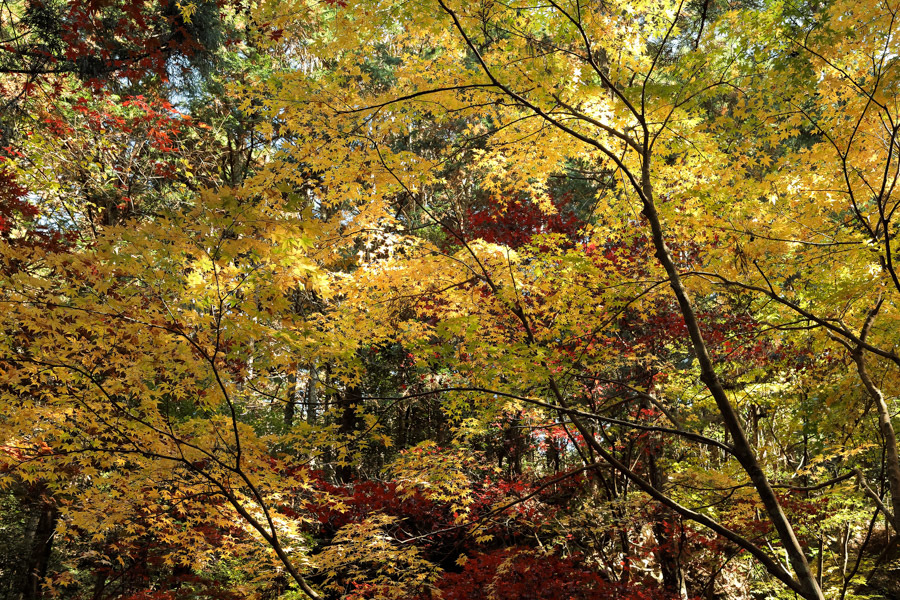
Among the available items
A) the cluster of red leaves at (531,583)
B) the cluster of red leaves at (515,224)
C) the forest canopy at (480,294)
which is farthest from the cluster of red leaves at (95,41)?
the cluster of red leaves at (531,583)

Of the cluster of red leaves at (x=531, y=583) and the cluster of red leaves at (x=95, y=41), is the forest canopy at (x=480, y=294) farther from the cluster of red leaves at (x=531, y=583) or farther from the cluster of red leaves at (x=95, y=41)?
the cluster of red leaves at (x=95, y=41)

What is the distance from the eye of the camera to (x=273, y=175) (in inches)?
134

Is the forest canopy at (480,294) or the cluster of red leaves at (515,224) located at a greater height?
the cluster of red leaves at (515,224)

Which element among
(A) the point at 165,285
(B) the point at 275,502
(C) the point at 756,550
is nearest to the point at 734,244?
(C) the point at 756,550

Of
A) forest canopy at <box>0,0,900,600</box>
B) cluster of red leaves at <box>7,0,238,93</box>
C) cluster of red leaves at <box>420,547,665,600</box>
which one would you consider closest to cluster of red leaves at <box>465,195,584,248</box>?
→ forest canopy at <box>0,0,900,600</box>

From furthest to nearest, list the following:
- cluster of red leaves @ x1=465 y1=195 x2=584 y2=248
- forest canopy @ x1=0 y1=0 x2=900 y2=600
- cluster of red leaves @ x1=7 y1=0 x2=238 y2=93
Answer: cluster of red leaves @ x1=465 y1=195 x2=584 y2=248 < cluster of red leaves @ x1=7 y1=0 x2=238 y2=93 < forest canopy @ x1=0 y1=0 x2=900 y2=600

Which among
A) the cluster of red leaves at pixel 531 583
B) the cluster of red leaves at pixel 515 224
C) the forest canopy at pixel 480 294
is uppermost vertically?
the cluster of red leaves at pixel 515 224

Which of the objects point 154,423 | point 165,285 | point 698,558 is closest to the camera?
point 165,285

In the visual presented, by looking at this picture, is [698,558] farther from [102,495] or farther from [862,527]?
[102,495]

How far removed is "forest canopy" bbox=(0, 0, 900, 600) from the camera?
3.14 meters

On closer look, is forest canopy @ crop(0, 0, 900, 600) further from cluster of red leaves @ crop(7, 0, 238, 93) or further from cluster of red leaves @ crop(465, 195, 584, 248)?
cluster of red leaves @ crop(465, 195, 584, 248)

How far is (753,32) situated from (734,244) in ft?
6.53

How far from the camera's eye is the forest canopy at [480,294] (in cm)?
314

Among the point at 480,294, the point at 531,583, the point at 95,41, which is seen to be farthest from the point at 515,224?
the point at 95,41
